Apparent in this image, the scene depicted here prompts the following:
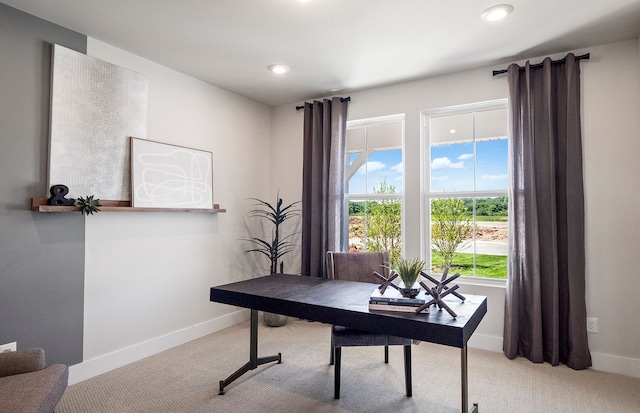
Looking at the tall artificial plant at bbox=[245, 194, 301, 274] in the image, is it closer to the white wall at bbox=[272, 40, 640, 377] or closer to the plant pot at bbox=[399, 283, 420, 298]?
the plant pot at bbox=[399, 283, 420, 298]

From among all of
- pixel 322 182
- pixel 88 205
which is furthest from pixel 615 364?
pixel 88 205

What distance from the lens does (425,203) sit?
3574 millimetres

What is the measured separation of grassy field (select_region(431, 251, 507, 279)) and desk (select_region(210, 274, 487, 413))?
4.54 feet

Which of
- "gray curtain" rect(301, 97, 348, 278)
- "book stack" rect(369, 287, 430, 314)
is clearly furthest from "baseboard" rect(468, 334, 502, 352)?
"book stack" rect(369, 287, 430, 314)

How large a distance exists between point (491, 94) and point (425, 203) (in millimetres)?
1156

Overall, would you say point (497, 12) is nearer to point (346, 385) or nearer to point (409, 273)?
point (409, 273)

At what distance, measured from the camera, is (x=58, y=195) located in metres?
2.42

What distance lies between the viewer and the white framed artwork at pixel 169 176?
294 cm

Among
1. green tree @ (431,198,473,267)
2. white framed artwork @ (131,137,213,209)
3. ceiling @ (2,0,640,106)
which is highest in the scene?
ceiling @ (2,0,640,106)

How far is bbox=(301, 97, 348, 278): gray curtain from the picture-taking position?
3826 mm

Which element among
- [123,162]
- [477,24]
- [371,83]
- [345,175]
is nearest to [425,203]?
[345,175]

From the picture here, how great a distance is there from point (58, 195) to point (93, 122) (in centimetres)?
61

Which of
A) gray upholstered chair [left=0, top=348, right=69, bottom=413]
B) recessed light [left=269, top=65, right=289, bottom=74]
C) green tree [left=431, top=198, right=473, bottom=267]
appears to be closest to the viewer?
gray upholstered chair [left=0, top=348, right=69, bottom=413]

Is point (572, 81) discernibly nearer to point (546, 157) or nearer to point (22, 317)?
point (546, 157)
